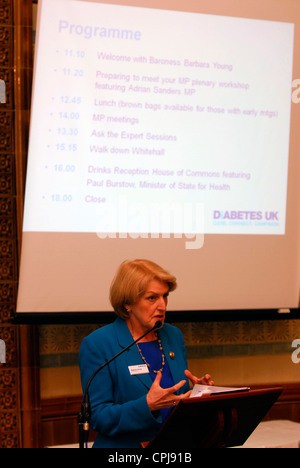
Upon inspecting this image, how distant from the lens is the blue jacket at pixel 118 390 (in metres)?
2.20

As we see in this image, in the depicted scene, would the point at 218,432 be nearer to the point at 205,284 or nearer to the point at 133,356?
the point at 133,356

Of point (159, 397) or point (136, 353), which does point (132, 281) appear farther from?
point (159, 397)

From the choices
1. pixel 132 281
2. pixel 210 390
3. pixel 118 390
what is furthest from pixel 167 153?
pixel 210 390

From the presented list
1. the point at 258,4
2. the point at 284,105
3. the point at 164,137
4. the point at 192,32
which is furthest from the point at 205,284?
the point at 258,4

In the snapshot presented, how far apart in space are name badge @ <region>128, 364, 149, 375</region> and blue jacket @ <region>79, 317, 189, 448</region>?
0.01 m

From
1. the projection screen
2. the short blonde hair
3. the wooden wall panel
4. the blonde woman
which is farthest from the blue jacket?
the wooden wall panel

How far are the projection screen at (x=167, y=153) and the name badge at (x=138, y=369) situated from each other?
1.40 m

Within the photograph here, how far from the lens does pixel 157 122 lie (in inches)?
154

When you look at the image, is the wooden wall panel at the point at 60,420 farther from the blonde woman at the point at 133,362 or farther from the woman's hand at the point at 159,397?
the woman's hand at the point at 159,397

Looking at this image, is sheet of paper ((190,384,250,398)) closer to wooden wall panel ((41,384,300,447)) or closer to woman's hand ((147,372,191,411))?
woman's hand ((147,372,191,411))

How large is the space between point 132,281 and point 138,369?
367 mm

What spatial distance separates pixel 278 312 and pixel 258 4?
2156 millimetres

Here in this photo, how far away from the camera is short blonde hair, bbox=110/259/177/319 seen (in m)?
2.48

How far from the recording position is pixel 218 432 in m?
1.95
